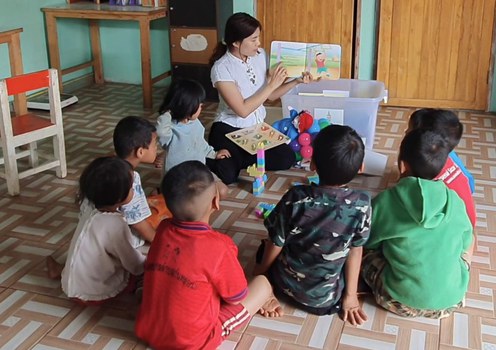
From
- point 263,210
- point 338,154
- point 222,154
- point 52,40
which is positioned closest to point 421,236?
point 338,154

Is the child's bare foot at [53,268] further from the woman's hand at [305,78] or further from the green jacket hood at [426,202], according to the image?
the woman's hand at [305,78]

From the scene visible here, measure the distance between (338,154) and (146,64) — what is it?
2.82 metres

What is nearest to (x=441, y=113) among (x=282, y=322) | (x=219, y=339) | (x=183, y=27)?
(x=282, y=322)

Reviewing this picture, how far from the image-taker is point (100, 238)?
2.04 meters

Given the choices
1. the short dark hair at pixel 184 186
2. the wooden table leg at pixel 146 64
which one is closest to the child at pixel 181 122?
the short dark hair at pixel 184 186

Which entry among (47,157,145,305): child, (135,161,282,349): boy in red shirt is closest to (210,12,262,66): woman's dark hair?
(47,157,145,305): child

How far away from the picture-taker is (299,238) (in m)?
1.96

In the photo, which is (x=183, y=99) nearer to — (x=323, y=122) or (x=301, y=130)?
(x=301, y=130)

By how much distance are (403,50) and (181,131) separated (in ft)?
6.81

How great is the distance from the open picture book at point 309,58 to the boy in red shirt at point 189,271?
1.63m

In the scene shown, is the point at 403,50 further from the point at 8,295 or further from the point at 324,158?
the point at 8,295

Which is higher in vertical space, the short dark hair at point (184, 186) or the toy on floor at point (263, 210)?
the short dark hair at point (184, 186)

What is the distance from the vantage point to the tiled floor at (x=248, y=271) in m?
1.97

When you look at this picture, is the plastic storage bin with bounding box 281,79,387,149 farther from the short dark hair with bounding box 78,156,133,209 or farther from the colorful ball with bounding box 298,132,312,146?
the short dark hair with bounding box 78,156,133,209
